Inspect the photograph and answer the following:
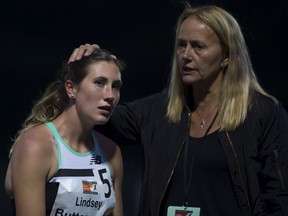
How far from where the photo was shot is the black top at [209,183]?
294cm

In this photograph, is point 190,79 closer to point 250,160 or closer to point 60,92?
point 250,160

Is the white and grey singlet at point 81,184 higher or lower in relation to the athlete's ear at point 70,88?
lower

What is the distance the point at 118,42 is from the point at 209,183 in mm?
1421

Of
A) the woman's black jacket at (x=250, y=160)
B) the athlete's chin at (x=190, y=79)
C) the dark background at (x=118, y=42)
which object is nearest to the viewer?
the woman's black jacket at (x=250, y=160)

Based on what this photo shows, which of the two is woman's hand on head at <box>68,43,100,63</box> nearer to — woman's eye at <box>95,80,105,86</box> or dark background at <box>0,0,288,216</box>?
woman's eye at <box>95,80,105,86</box>

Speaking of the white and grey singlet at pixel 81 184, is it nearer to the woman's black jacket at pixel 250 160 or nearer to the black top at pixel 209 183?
the woman's black jacket at pixel 250 160

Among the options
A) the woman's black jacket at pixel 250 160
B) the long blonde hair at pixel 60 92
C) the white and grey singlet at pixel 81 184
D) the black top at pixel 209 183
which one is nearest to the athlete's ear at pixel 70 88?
the long blonde hair at pixel 60 92

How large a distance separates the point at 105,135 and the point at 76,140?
0.75 ft

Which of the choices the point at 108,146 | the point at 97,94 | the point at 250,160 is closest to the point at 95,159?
Result: the point at 108,146

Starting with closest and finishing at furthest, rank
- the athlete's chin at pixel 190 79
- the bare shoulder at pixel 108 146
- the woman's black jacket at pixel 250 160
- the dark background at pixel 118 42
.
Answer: the woman's black jacket at pixel 250 160, the athlete's chin at pixel 190 79, the bare shoulder at pixel 108 146, the dark background at pixel 118 42

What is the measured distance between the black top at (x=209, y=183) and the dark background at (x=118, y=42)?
118 centimetres

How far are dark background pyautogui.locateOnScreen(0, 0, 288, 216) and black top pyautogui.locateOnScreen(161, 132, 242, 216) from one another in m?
1.18

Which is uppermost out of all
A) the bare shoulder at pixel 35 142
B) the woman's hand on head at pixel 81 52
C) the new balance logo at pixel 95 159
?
the woman's hand on head at pixel 81 52

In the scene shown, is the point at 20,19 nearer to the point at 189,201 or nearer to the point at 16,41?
the point at 16,41
